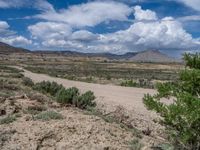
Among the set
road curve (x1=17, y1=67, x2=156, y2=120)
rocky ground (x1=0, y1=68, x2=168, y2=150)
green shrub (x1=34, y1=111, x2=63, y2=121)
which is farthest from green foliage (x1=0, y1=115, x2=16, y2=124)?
road curve (x1=17, y1=67, x2=156, y2=120)

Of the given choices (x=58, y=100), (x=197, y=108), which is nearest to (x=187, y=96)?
(x=197, y=108)

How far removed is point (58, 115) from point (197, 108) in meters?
5.06

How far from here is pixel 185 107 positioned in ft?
27.9

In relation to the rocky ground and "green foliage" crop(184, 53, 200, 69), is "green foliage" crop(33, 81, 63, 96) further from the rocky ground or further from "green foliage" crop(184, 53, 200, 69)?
"green foliage" crop(184, 53, 200, 69)

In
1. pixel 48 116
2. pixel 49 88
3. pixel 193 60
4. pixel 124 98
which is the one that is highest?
pixel 193 60

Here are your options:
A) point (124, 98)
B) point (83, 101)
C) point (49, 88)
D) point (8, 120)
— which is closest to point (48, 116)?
point (8, 120)

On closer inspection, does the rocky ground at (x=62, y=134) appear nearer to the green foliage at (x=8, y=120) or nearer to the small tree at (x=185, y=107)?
the green foliage at (x=8, y=120)

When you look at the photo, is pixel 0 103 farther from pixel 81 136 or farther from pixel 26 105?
pixel 81 136

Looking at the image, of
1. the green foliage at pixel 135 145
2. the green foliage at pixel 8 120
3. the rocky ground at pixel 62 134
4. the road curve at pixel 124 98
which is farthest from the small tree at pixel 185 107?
the road curve at pixel 124 98

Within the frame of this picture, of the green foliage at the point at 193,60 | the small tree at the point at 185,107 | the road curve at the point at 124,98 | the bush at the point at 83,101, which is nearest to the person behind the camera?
the small tree at the point at 185,107

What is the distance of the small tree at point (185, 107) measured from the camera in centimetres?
845

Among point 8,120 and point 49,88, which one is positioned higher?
point 8,120

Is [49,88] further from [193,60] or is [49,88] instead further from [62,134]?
[193,60]

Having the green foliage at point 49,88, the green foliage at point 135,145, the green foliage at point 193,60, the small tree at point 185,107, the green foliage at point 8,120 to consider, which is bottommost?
the green foliage at point 49,88
